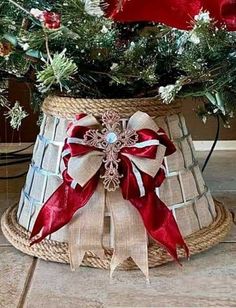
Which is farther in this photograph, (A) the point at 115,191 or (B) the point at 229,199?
(B) the point at 229,199

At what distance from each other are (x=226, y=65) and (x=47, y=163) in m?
0.31

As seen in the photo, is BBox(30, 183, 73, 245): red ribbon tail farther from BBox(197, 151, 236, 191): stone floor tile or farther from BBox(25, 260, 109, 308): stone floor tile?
BBox(197, 151, 236, 191): stone floor tile

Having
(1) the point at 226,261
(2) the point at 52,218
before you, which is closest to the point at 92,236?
(2) the point at 52,218

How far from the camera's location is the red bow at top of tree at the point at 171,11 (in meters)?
0.85

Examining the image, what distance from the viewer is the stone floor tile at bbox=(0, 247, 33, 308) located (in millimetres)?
806

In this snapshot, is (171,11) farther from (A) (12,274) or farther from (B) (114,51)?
(A) (12,274)

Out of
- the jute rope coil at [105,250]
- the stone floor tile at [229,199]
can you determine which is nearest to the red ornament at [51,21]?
the jute rope coil at [105,250]

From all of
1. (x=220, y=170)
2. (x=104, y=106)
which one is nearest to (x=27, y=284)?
(x=104, y=106)

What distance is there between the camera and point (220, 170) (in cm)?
147

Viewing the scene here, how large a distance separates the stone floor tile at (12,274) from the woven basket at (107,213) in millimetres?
19

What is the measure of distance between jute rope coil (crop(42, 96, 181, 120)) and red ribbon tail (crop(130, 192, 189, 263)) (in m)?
0.13

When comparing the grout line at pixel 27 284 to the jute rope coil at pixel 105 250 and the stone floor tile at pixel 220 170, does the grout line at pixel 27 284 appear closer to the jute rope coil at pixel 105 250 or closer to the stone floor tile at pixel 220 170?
the jute rope coil at pixel 105 250

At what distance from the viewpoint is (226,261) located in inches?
36.1

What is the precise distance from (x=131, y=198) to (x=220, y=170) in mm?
677
